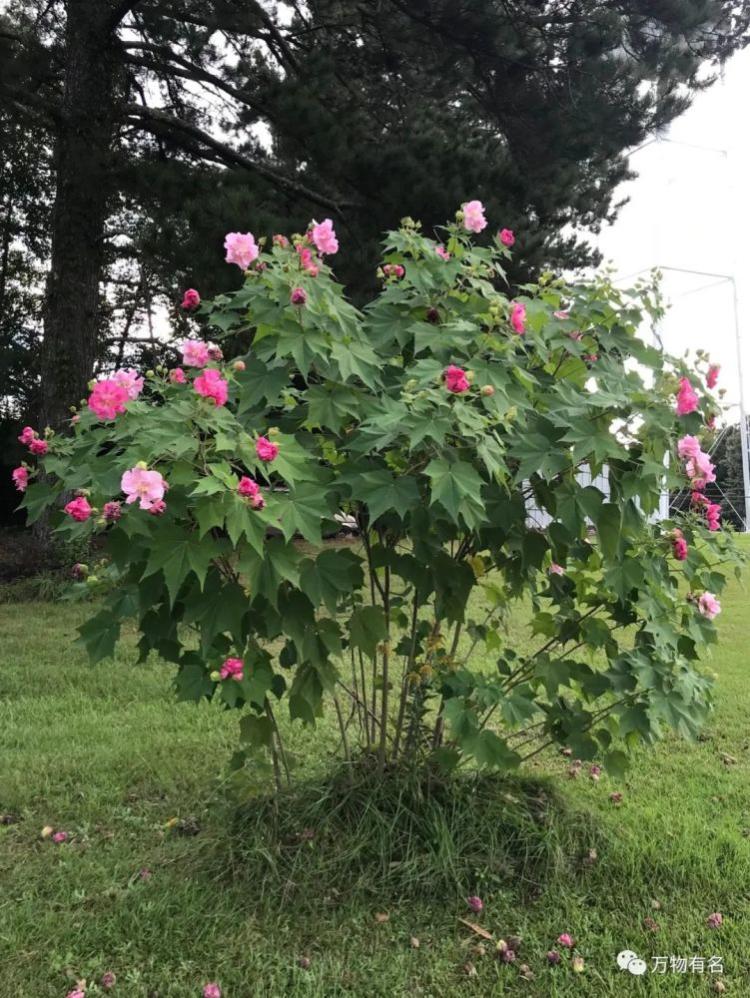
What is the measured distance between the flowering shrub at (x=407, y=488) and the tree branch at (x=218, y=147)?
414cm

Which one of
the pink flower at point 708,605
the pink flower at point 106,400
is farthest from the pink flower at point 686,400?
the pink flower at point 106,400

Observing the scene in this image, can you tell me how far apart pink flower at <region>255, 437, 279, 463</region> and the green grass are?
1.13 meters

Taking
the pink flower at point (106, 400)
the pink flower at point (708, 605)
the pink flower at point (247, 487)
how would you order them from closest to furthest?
the pink flower at point (247, 487)
the pink flower at point (106, 400)
the pink flower at point (708, 605)

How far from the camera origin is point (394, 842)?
1.99 metres

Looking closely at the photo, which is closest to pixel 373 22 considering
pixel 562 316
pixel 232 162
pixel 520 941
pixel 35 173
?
pixel 232 162

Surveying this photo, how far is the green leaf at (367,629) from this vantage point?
6.02ft

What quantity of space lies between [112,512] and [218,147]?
570cm

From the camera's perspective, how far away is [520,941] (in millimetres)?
1802

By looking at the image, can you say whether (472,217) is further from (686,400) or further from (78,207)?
(78,207)

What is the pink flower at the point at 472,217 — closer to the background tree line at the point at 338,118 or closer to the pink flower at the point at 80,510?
the pink flower at the point at 80,510

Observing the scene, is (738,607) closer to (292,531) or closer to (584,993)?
(584,993)

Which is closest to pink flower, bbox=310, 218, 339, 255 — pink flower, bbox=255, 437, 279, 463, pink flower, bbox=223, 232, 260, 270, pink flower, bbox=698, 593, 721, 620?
pink flower, bbox=223, 232, 260, 270

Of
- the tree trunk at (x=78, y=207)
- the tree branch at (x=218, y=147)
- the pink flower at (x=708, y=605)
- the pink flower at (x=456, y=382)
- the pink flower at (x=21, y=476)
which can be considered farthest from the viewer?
the tree trunk at (x=78, y=207)

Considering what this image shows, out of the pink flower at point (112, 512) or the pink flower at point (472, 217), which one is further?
the pink flower at point (472, 217)
